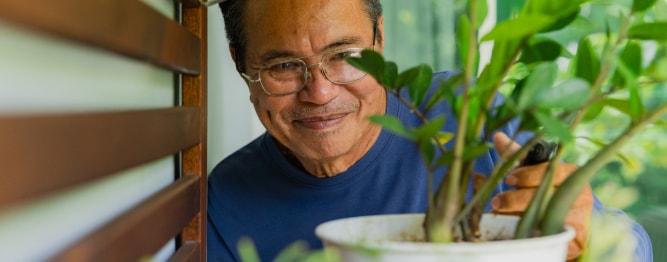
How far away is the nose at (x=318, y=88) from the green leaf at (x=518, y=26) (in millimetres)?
856

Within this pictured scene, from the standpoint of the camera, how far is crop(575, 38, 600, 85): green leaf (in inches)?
23.1

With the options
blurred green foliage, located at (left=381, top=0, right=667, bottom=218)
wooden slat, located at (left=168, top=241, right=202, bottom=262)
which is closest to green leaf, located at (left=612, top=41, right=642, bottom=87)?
wooden slat, located at (left=168, top=241, right=202, bottom=262)

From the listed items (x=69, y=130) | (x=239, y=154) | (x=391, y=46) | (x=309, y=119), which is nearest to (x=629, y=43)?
(x=69, y=130)

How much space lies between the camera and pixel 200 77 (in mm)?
1208

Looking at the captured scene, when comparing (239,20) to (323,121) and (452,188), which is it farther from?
(452,188)

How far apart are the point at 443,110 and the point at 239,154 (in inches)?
18.9

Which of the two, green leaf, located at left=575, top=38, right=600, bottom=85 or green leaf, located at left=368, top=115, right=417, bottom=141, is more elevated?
green leaf, located at left=575, top=38, right=600, bottom=85

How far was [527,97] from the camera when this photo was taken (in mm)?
509

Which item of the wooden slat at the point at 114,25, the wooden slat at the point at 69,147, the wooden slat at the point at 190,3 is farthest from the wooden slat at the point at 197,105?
the wooden slat at the point at 69,147

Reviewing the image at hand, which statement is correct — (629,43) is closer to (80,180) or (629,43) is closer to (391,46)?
(80,180)

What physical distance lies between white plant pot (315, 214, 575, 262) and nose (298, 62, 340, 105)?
0.72 meters

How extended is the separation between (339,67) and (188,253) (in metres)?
0.44

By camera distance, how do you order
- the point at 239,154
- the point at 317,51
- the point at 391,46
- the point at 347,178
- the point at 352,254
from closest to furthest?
the point at 352,254 < the point at 317,51 < the point at 347,178 < the point at 239,154 < the point at 391,46

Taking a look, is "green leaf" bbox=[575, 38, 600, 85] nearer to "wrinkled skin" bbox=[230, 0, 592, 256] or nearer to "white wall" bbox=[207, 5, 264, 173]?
"wrinkled skin" bbox=[230, 0, 592, 256]
